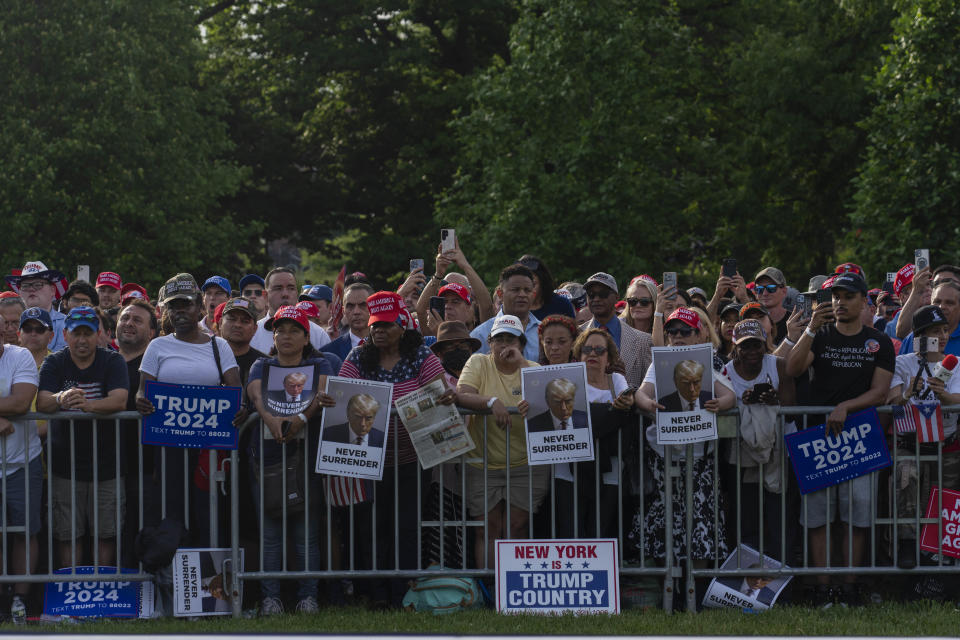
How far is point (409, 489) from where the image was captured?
25.5ft

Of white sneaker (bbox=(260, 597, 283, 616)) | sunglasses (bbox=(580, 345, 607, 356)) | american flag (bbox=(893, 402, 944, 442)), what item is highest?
sunglasses (bbox=(580, 345, 607, 356))

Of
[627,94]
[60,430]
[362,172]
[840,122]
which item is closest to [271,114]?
[362,172]

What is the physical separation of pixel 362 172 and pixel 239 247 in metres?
4.36

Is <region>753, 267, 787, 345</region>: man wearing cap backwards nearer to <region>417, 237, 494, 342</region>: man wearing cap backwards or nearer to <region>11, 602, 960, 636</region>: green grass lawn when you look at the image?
<region>417, 237, 494, 342</region>: man wearing cap backwards

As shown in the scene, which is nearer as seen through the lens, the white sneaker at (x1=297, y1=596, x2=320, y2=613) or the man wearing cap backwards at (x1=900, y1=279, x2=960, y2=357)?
the white sneaker at (x1=297, y1=596, x2=320, y2=613)

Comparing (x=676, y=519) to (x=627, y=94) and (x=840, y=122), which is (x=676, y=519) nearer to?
(x=627, y=94)

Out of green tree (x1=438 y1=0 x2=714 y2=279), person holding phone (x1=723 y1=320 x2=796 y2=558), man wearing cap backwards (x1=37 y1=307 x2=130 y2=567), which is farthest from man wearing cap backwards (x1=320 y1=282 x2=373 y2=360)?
green tree (x1=438 y1=0 x2=714 y2=279)

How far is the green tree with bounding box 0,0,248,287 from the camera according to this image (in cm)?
2722

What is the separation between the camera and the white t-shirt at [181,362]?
7.76m

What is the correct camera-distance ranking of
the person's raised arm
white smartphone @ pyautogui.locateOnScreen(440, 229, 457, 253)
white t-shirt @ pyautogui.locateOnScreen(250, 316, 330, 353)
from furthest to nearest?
1. white smartphone @ pyautogui.locateOnScreen(440, 229, 457, 253)
2. the person's raised arm
3. white t-shirt @ pyautogui.locateOnScreen(250, 316, 330, 353)

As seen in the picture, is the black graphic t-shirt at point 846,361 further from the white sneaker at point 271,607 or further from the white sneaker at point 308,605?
the white sneaker at point 271,607

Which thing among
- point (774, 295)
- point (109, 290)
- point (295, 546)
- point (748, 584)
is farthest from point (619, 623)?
point (109, 290)

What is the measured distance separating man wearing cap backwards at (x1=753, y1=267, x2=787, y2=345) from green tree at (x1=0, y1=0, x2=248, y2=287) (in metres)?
19.6

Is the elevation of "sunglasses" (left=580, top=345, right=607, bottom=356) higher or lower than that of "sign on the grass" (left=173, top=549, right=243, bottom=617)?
higher
